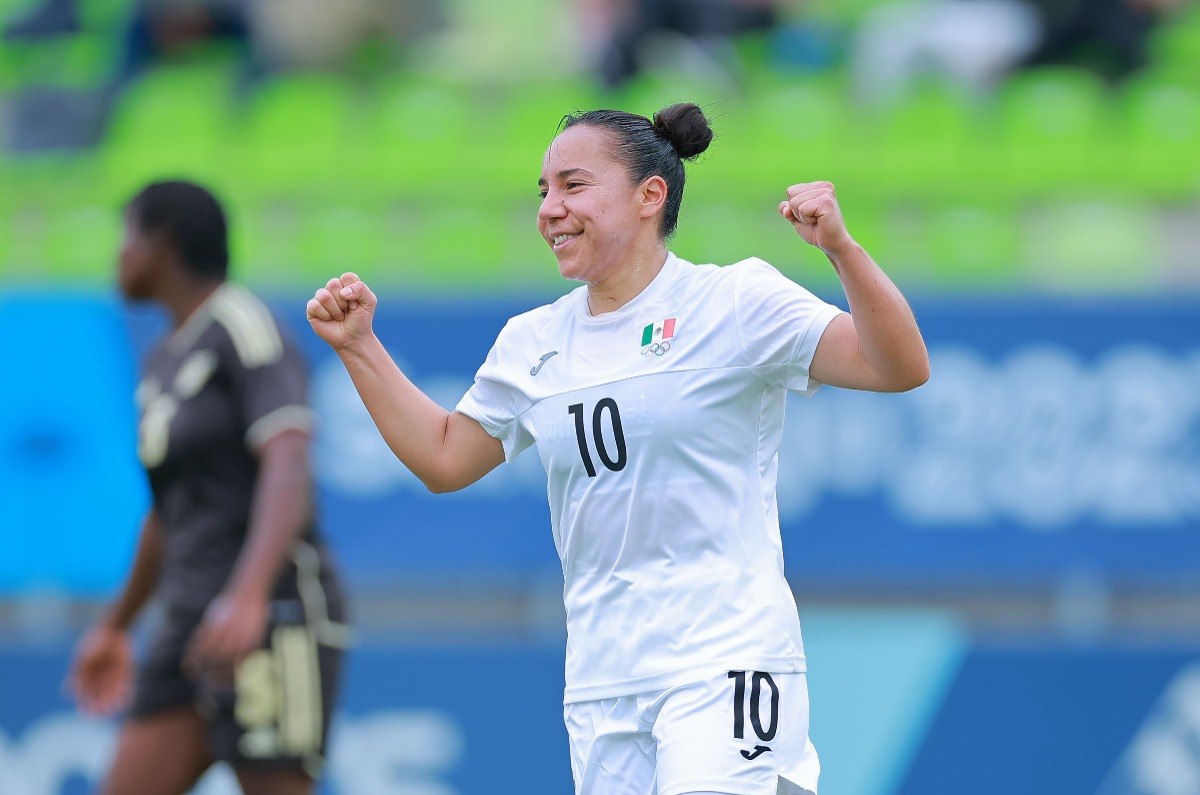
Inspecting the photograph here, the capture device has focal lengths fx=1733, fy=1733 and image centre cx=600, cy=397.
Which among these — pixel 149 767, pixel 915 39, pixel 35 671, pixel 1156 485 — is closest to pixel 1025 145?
pixel 915 39

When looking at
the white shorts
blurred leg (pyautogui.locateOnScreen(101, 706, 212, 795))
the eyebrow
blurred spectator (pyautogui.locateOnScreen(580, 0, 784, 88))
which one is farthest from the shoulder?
blurred spectator (pyautogui.locateOnScreen(580, 0, 784, 88))

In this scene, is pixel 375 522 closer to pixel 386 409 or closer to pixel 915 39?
pixel 386 409

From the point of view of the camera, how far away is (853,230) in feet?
29.2

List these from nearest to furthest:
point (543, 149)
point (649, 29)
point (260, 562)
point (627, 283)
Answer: point (627, 283), point (260, 562), point (543, 149), point (649, 29)

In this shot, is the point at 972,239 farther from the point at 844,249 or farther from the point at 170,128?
the point at 844,249

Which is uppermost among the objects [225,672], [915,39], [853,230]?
[915,39]

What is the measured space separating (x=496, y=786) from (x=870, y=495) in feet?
6.39

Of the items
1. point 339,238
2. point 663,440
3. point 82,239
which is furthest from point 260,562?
point 82,239

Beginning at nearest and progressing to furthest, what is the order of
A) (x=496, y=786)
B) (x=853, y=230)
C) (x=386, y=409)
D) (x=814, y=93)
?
(x=386, y=409) → (x=496, y=786) → (x=853, y=230) → (x=814, y=93)

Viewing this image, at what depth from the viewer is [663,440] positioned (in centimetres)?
339

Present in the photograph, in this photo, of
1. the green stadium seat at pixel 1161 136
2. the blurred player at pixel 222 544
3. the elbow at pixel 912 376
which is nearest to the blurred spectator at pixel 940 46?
the green stadium seat at pixel 1161 136

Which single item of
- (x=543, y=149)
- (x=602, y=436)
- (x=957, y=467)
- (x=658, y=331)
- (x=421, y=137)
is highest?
(x=421, y=137)

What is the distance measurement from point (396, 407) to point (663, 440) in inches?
23.9

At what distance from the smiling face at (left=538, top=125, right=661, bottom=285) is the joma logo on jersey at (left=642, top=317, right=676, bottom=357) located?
0.52ft
